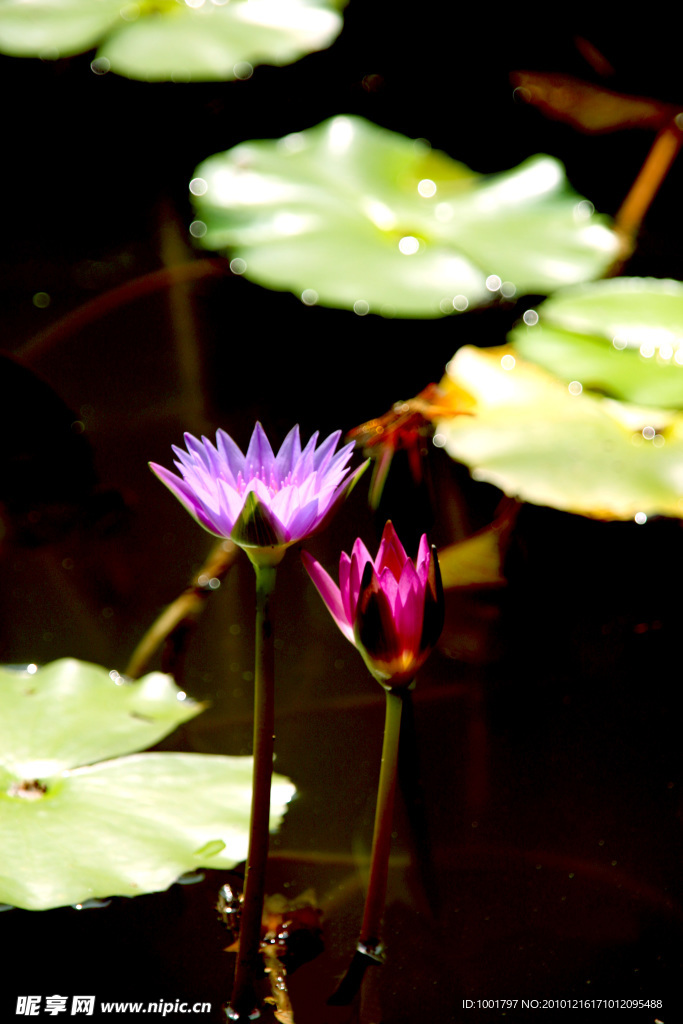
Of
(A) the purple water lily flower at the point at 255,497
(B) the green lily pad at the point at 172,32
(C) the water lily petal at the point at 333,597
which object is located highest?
(B) the green lily pad at the point at 172,32

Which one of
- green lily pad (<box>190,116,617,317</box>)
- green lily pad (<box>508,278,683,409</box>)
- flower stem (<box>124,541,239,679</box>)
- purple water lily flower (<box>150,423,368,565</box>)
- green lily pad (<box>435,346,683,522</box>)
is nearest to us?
purple water lily flower (<box>150,423,368,565</box>)

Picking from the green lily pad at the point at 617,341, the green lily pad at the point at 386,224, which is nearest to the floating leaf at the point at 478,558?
the green lily pad at the point at 617,341

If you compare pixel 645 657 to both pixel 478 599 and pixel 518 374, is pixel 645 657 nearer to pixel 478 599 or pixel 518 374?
pixel 478 599

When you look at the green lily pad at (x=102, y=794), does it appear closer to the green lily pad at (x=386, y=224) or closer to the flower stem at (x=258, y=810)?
the flower stem at (x=258, y=810)

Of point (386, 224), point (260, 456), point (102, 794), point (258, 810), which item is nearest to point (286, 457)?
point (260, 456)

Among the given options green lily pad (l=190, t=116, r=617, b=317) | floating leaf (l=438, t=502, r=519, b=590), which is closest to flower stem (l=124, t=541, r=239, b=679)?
floating leaf (l=438, t=502, r=519, b=590)

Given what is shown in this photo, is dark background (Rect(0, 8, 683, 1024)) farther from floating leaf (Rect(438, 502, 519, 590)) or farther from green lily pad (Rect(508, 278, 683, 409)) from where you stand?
green lily pad (Rect(508, 278, 683, 409))
